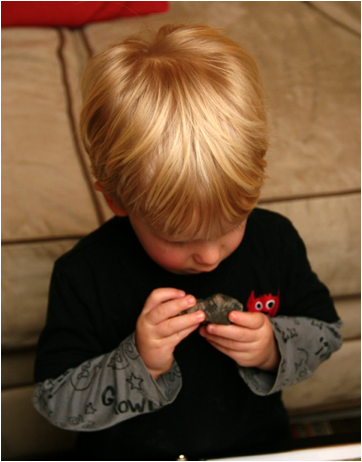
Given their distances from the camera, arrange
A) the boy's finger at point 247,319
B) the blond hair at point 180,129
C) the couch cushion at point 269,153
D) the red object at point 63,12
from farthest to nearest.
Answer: the red object at point 63,12 → the couch cushion at point 269,153 → the boy's finger at point 247,319 → the blond hair at point 180,129

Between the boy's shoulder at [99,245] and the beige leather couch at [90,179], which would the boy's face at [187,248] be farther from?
the beige leather couch at [90,179]

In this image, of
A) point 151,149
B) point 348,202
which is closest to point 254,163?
point 151,149

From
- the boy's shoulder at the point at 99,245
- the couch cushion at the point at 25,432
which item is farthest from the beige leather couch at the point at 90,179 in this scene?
the boy's shoulder at the point at 99,245

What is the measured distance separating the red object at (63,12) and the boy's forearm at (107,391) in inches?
37.2

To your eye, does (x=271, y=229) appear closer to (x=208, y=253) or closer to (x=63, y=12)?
(x=208, y=253)

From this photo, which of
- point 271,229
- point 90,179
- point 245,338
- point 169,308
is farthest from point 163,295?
point 90,179

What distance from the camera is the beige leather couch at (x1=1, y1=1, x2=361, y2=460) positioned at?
3.23 ft

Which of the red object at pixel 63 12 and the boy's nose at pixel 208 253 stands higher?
the red object at pixel 63 12

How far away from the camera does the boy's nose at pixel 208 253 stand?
630 mm

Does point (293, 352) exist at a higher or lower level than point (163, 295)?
lower

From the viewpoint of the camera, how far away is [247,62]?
2.11 feet

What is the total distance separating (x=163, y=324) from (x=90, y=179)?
0.50m

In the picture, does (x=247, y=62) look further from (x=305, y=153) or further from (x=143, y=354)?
(x=305, y=153)

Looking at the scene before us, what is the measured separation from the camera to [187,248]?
2.10ft
